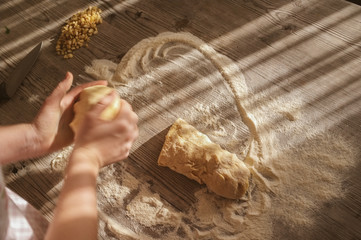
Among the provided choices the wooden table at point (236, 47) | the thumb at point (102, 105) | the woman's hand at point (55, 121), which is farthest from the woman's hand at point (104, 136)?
the wooden table at point (236, 47)

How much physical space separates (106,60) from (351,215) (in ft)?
3.57

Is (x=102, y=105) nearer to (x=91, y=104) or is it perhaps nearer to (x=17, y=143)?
(x=91, y=104)

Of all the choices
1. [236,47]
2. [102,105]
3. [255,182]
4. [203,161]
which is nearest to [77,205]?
[102,105]

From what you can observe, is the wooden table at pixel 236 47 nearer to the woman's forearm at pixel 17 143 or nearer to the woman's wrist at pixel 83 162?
the woman's forearm at pixel 17 143

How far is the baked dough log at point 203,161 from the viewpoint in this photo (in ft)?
3.56

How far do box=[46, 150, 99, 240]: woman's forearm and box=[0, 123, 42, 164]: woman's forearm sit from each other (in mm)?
200

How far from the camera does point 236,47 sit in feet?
4.54

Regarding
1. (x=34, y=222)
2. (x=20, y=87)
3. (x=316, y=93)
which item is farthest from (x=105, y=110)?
(x=316, y=93)

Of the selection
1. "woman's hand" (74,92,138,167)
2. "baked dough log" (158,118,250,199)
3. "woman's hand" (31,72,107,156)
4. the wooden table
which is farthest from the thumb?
the wooden table

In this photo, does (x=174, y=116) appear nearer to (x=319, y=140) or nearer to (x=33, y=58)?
(x=319, y=140)

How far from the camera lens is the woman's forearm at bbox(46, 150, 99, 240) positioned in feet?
2.44

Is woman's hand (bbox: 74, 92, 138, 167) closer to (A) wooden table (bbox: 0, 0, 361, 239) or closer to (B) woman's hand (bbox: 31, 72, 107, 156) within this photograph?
(B) woman's hand (bbox: 31, 72, 107, 156)

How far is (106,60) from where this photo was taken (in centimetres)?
143

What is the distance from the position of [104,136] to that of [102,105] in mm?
107
